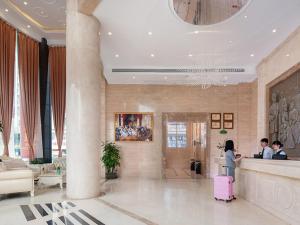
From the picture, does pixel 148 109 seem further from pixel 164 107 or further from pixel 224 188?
A: pixel 224 188

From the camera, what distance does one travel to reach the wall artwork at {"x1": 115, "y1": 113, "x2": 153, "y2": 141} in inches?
494

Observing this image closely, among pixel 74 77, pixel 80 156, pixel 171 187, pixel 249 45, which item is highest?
pixel 249 45

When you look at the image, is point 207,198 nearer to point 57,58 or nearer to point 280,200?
point 280,200

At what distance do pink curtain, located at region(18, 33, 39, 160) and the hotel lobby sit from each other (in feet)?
0.13

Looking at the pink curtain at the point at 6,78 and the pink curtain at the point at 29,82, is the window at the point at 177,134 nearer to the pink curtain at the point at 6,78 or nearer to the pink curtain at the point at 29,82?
the pink curtain at the point at 29,82

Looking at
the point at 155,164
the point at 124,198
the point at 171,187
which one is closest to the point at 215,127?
the point at 155,164

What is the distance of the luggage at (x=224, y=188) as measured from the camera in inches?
273

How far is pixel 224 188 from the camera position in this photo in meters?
6.96

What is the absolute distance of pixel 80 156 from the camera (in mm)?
7109

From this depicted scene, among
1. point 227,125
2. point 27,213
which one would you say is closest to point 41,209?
point 27,213

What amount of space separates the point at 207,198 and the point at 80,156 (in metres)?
3.37

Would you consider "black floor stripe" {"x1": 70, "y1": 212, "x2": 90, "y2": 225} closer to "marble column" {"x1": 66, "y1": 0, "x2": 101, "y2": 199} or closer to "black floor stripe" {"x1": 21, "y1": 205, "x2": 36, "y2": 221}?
"black floor stripe" {"x1": 21, "y1": 205, "x2": 36, "y2": 221}

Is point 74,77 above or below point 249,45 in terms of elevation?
below

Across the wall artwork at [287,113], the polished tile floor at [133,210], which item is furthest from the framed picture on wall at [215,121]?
the polished tile floor at [133,210]
